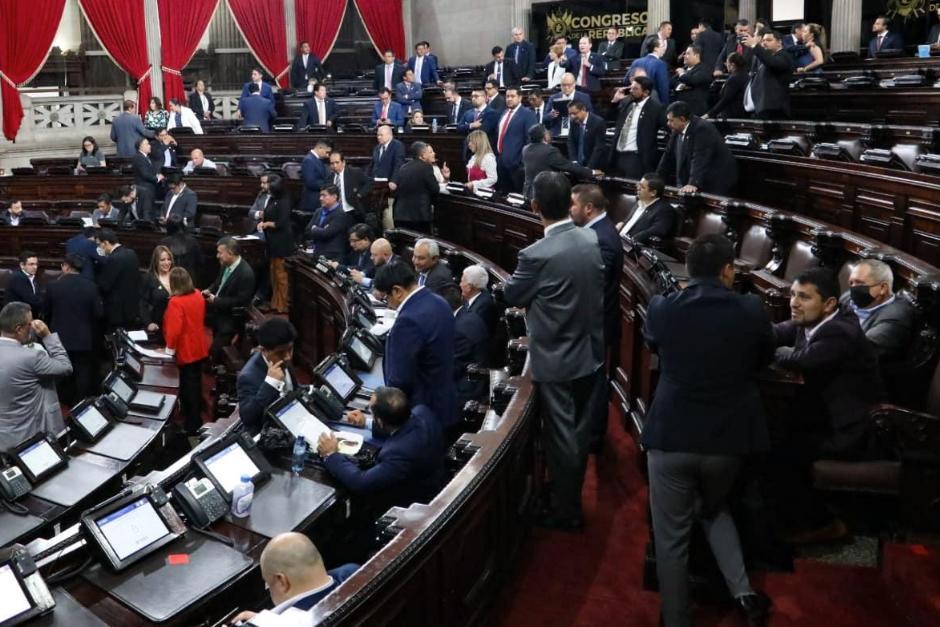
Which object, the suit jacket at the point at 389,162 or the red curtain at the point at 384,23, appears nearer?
the suit jacket at the point at 389,162

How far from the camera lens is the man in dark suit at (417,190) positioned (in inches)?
Result: 294

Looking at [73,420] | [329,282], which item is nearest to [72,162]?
[329,282]

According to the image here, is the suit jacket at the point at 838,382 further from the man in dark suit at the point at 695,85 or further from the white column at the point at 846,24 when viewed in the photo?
the white column at the point at 846,24

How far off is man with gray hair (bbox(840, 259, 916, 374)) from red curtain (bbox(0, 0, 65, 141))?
12526 mm

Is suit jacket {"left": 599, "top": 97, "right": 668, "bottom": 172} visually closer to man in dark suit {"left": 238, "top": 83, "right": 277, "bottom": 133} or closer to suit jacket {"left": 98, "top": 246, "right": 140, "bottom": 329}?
suit jacket {"left": 98, "top": 246, "right": 140, "bottom": 329}

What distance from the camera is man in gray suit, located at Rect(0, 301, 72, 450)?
17.3 ft

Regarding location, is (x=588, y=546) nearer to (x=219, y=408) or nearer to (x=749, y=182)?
(x=219, y=408)

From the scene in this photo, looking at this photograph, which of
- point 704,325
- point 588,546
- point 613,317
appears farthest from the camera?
point 613,317

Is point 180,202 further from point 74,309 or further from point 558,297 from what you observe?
point 558,297

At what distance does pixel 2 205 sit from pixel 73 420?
710 centimetres

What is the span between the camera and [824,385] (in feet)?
10.4

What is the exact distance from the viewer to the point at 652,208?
5.52m

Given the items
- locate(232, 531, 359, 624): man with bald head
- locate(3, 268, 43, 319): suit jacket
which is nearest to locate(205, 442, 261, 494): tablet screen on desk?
locate(232, 531, 359, 624): man with bald head

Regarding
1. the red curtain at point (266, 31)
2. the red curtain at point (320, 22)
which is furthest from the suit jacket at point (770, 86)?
the red curtain at point (320, 22)
